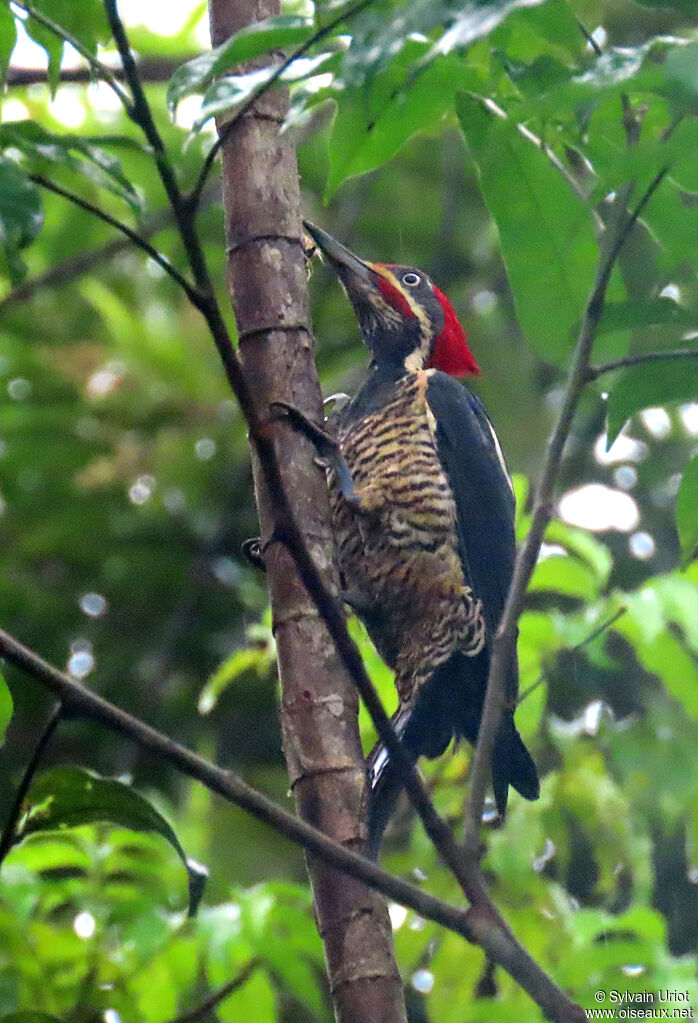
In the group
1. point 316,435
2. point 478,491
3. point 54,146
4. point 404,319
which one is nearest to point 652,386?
point 316,435

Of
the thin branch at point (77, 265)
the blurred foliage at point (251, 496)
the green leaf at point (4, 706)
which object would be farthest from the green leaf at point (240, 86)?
the thin branch at point (77, 265)

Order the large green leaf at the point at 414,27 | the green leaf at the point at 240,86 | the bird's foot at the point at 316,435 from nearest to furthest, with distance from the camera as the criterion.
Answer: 1. the large green leaf at the point at 414,27
2. the green leaf at the point at 240,86
3. the bird's foot at the point at 316,435

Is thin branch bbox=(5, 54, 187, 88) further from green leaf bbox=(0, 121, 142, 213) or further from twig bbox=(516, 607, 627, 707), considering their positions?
twig bbox=(516, 607, 627, 707)

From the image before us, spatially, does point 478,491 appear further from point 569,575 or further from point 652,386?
point 652,386

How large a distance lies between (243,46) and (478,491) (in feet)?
5.46

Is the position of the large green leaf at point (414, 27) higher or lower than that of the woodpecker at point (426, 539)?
lower

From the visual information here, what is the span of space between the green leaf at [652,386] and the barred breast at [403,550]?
1.20 m

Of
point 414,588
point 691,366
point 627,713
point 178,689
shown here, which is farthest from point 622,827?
point 691,366

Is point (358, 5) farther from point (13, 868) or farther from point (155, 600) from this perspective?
point (155, 600)

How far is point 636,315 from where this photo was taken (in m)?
1.51

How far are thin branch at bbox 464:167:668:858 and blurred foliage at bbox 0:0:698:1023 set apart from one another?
59mm

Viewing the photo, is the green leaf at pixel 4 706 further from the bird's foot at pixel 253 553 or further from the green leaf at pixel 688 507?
the bird's foot at pixel 253 553

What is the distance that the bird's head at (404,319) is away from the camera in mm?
3221

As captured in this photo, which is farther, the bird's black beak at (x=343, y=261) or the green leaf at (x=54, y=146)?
the bird's black beak at (x=343, y=261)
